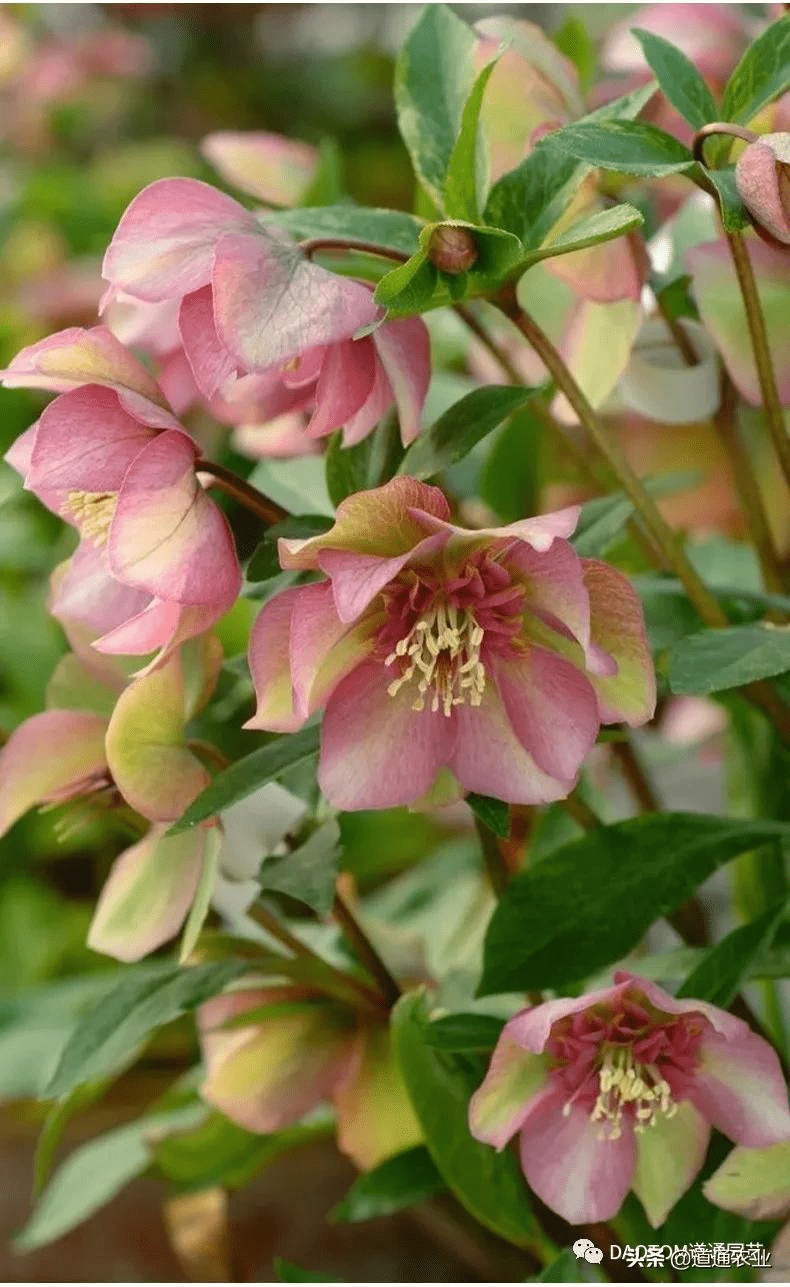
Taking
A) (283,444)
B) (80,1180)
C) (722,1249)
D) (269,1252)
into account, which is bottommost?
(269,1252)

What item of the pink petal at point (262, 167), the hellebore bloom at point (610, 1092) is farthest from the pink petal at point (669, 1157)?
the pink petal at point (262, 167)

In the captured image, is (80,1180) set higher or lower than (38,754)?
lower

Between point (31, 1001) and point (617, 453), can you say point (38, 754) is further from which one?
point (31, 1001)

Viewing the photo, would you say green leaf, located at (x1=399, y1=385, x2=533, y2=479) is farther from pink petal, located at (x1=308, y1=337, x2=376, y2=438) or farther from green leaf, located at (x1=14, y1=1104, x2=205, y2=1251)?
green leaf, located at (x1=14, y1=1104, x2=205, y2=1251)

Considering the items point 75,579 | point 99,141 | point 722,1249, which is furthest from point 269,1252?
point 99,141

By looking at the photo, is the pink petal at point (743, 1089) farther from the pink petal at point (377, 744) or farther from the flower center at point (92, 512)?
the flower center at point (92, 512)

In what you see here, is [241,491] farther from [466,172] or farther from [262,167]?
[262,167]
